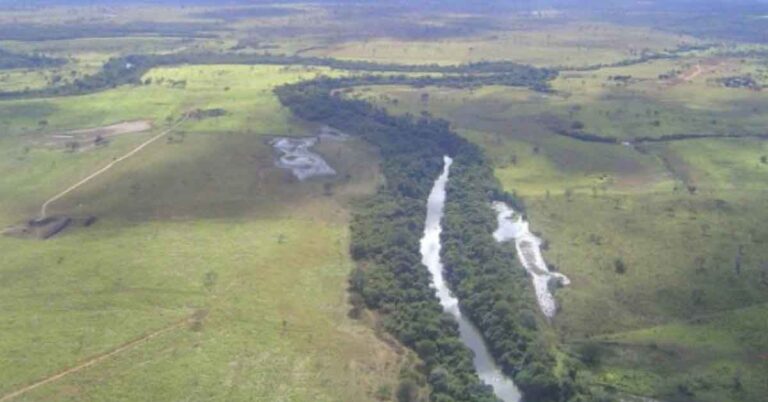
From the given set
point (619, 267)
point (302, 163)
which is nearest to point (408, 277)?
point (619, 267)

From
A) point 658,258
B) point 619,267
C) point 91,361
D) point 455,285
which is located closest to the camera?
point 91,361

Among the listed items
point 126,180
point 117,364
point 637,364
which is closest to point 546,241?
point 637,364

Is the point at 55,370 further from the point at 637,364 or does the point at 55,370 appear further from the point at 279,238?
the point at 637,364

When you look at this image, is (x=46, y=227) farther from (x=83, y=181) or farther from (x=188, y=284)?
(x=188, y=284)

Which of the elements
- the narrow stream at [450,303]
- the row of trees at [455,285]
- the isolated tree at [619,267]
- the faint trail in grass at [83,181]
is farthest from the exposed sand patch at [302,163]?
the isolated tree at [619,267]

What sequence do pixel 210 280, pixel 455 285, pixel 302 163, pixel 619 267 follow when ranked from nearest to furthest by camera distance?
pixel 210 280
pixel 455 285
pixel 619 267
pixel 302 163

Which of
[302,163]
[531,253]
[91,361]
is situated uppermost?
[302,163]

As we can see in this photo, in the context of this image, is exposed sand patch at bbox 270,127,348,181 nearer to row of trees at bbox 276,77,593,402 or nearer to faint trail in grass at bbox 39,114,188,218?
row of trees at bbox 276,77,593,402

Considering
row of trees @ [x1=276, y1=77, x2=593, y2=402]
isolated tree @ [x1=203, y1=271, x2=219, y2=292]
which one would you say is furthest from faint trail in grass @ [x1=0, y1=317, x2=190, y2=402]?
row of trees @ [x1=276, y1=77, x2=593, y2=402]

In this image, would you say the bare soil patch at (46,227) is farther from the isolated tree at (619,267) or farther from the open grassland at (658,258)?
the isolated tree at (619,267)
